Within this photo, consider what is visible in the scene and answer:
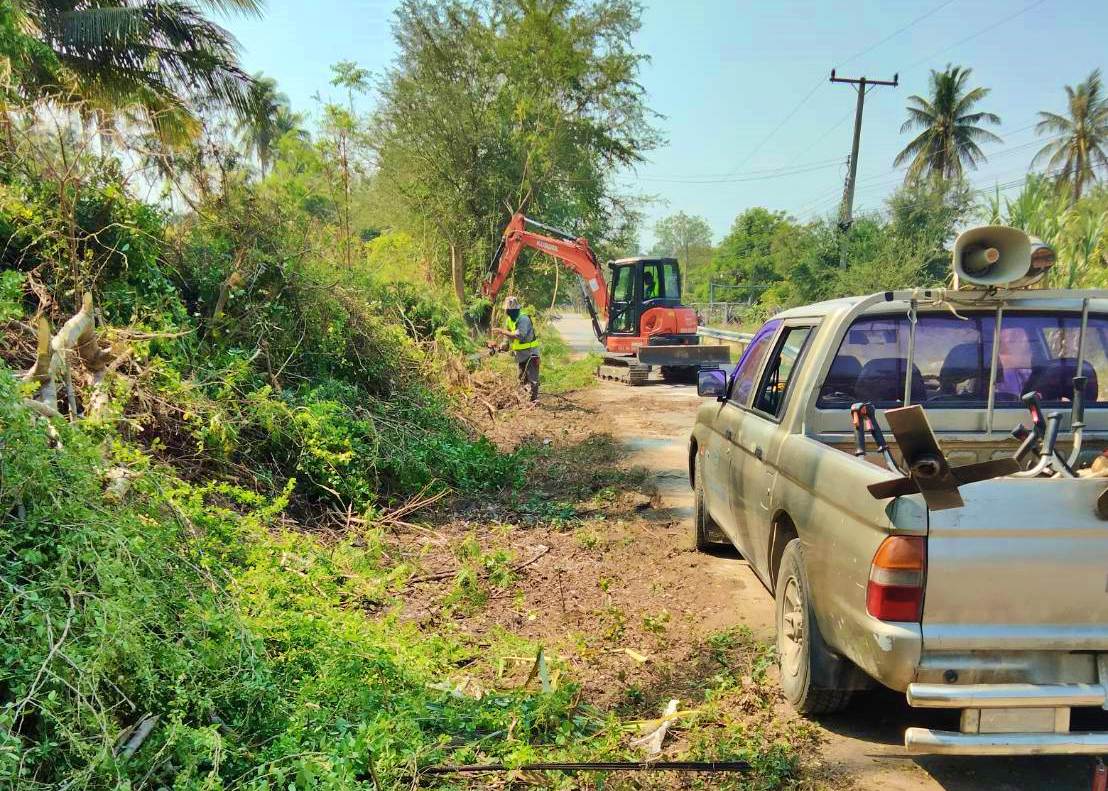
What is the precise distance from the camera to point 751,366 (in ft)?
16.6

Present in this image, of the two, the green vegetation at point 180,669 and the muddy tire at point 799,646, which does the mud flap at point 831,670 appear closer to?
the muddy tire at point 799,646

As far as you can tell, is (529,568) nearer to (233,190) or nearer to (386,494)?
(386,494)

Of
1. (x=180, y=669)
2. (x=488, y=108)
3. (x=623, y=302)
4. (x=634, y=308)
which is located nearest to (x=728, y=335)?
(x=634, y=308)

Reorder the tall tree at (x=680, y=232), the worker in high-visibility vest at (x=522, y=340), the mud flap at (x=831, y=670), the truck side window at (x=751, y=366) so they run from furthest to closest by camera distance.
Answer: the tall tree at (x=680, y=232) < the worker in high-visibility vest at (x=522, y=340) < the truck side window at (x=751, y=366) < the mud flap at (x=831, y=670)

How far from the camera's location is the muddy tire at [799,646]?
10.5 feet

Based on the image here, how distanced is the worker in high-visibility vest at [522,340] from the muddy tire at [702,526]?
7.06 m

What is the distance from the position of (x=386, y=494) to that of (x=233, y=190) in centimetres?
394

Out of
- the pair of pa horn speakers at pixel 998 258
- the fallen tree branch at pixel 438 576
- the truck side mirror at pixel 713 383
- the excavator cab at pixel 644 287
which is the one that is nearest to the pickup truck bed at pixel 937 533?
the pair of pa horn speakers at pixel 998 258

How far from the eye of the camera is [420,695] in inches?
132

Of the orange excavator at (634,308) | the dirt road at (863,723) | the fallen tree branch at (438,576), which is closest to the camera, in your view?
the dirt road at (863,723)

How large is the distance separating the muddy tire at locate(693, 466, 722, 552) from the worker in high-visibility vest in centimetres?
706

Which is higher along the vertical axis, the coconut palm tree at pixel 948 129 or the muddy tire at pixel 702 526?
the coconut palm tree at pixel 948 129

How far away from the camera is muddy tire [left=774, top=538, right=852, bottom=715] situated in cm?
321

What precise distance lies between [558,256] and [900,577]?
14888mm
